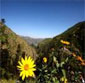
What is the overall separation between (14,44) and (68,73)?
157cm

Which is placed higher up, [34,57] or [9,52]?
[9,52]

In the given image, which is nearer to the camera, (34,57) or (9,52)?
(9,52)

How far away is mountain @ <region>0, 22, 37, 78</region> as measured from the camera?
4.23m

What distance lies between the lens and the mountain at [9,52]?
4.23 metres

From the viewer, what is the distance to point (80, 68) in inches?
182

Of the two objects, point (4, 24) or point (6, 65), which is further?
point (4, 24)

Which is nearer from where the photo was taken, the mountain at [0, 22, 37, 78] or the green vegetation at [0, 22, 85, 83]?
the green vegetation at [0, 22, 85, 83]

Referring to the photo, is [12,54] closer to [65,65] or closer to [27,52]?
[27,52]

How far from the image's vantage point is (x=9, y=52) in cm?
432

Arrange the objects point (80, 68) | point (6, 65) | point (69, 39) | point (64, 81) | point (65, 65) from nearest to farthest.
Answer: point (64, 81) → point (65, 65) → point (6, 65) → point (80, 68) → point (69, 39)

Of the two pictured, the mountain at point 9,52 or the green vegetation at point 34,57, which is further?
the mountain at point 9,52

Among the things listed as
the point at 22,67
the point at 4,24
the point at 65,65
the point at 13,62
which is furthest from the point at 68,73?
the point at 4,24

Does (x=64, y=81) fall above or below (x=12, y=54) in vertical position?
below

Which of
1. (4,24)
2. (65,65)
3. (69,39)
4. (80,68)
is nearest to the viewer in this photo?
(65,65)
